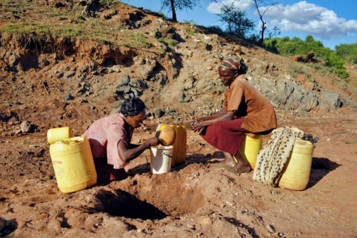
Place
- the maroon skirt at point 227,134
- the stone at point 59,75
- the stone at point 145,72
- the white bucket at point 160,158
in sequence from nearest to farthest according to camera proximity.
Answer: the white bucket at point 160,158, the maroon skirt at point 227,134, the stone at point 59,75, the stone at point 145,72

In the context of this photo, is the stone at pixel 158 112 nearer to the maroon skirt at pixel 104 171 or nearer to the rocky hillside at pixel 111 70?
the rocky hillside at pixel 111 70

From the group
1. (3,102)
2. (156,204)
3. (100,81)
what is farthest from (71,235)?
(100,81)

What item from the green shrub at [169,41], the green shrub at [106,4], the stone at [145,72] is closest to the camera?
the stone at [145,72]

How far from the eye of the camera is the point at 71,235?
224 cm

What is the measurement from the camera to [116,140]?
306 cm

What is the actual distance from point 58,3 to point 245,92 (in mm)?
9757

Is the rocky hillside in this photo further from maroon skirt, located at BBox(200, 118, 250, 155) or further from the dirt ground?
maroon skirt, located at BBox(200, 118, 250, 155)

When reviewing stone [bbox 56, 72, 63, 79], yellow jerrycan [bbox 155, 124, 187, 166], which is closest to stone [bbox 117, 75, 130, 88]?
stone [bbox 56, 72, 63, 79]

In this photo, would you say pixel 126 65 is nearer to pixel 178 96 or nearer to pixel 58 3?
pixel 178 96

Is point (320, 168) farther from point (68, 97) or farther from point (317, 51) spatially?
point (317, 51)

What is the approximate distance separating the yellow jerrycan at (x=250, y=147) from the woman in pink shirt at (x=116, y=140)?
1216 mm

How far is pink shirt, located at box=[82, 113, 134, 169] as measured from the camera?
3082mm

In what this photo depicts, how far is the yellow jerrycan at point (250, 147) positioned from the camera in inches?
143

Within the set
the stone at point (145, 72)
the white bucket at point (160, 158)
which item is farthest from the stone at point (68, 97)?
the white bucket at point (160, 158)
